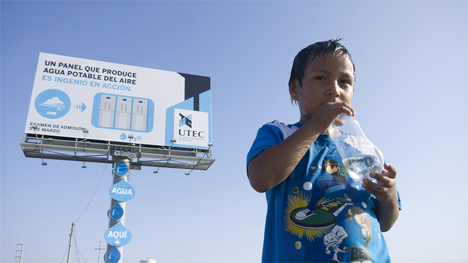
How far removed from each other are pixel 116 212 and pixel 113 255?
3.94ft

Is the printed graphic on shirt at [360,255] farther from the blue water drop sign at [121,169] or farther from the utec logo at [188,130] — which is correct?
the blue water drop sign at [121,169]

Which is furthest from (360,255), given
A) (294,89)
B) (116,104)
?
(116,104)

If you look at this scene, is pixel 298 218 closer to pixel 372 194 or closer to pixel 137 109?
pixel 372 194

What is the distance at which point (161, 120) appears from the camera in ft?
35.1

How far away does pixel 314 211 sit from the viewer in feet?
3.52

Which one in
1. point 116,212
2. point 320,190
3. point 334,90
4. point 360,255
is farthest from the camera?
point 116,212

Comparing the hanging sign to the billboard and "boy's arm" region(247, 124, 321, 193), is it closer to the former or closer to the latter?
the billboard

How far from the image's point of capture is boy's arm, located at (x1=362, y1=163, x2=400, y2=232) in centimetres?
108

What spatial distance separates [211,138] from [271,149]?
10105 millimetres

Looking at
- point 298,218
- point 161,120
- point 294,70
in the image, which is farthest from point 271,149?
point 161,120

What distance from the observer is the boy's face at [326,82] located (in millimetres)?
1243

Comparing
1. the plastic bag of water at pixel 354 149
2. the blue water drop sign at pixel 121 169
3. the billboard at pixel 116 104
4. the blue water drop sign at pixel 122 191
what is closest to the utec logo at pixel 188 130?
the billboard at pixel 116 104

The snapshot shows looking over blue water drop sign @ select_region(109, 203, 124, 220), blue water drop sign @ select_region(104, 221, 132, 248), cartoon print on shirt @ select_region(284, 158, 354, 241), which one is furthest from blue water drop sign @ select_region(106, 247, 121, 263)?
cartoon print on shirt @ select_region(284, 158, 354, 241)

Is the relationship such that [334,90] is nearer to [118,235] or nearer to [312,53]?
[312,53]
